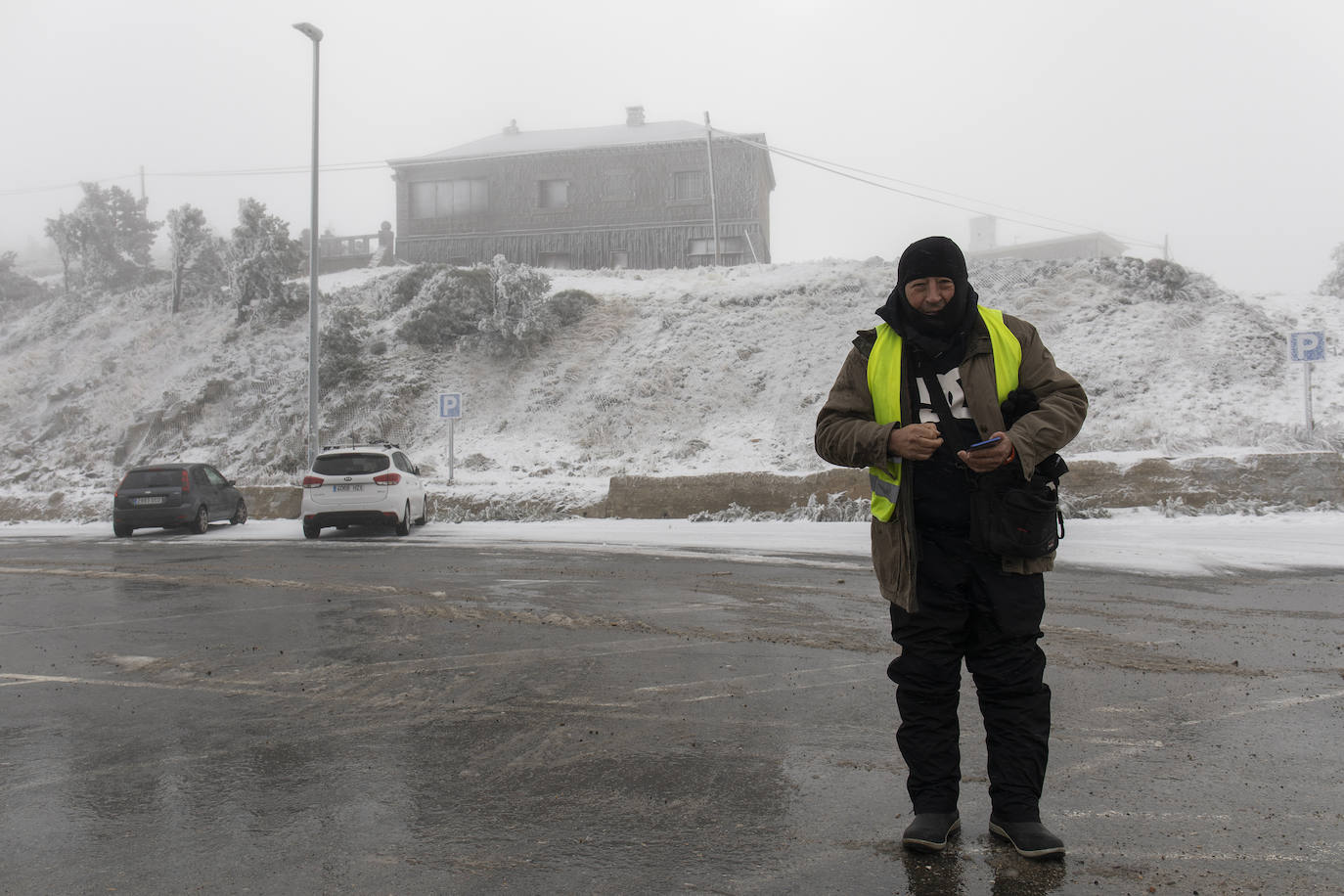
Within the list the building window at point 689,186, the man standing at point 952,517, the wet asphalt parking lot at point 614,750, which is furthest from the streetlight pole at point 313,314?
the man standing at point 952,517

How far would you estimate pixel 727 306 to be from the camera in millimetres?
31125

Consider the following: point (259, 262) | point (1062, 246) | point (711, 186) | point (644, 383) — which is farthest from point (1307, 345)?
point (1062, 246)

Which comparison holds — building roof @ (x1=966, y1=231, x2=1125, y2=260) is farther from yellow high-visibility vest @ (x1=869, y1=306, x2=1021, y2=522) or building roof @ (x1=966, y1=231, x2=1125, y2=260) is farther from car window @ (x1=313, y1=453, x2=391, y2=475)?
yellow high-visibility vest @ (x1=869, y1=306, x2=1021, y2=522)

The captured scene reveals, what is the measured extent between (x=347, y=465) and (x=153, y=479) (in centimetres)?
461

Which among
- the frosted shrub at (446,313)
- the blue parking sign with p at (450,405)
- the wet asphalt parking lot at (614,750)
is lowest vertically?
the wet asphalt parking lot at (614,750)

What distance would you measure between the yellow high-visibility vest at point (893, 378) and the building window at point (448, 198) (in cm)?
3991

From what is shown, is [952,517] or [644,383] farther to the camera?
[644,383]

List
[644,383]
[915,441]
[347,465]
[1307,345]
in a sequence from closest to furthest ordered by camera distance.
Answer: [915,441], [347,465], [1307,345], [644,383]

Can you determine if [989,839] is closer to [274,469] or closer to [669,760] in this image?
[669,760]

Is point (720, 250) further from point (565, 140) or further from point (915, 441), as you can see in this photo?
point (915, 441)

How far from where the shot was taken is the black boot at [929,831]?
10.5 feet

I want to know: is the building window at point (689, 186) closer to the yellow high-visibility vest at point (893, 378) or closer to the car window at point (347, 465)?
the car window at point (347, 465)

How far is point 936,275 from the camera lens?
347cm

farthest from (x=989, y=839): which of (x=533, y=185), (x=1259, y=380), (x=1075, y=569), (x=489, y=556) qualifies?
(x=533, y=185)
